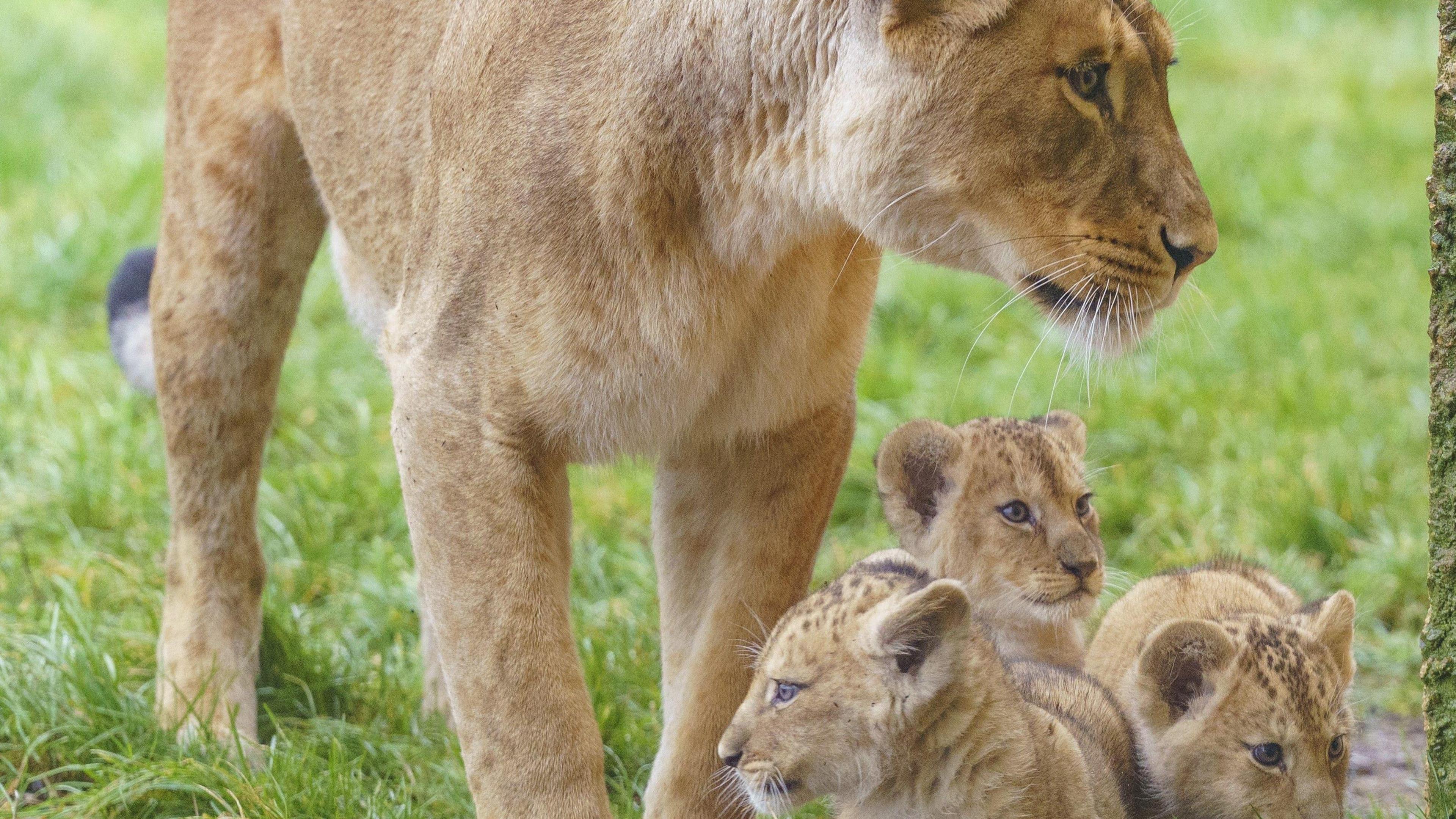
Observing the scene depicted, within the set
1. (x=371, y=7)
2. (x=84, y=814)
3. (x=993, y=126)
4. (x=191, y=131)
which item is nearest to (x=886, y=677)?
(x=993, y=126)

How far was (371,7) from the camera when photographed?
4.01 metres

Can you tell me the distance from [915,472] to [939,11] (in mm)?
1270

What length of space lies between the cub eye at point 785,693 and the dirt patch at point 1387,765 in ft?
5.07

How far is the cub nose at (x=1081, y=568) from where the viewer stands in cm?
371

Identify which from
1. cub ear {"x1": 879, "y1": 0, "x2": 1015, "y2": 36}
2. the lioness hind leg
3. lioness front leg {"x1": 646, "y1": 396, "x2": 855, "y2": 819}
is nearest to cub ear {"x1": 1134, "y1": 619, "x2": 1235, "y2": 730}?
lioness front leg {"x1": 646, "y1": 396, "x2": 855, "y2": 819}

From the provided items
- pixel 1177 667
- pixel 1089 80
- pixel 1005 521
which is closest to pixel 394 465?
pixel 1005 521

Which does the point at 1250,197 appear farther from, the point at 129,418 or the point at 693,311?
the point at 693,311

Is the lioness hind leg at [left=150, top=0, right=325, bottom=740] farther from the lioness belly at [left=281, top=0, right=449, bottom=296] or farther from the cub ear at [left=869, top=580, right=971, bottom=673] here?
the cub ear at [left=869, top=580, right=971, bottom=673]

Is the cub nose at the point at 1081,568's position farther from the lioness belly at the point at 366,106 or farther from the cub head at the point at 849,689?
the lioness belly at the point at 366,106

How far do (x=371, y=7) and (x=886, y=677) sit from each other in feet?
7.11

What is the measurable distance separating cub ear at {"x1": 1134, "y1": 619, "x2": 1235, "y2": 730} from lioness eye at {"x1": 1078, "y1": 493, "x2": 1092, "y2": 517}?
47 centimetres

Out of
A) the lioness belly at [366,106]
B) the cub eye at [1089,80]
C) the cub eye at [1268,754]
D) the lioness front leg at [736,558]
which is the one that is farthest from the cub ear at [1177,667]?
the lioness belly at [366,106]

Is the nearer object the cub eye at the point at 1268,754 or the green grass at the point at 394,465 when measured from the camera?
the cub eye at the point at 1268,754

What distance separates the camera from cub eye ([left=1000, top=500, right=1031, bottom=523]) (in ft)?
12.4
